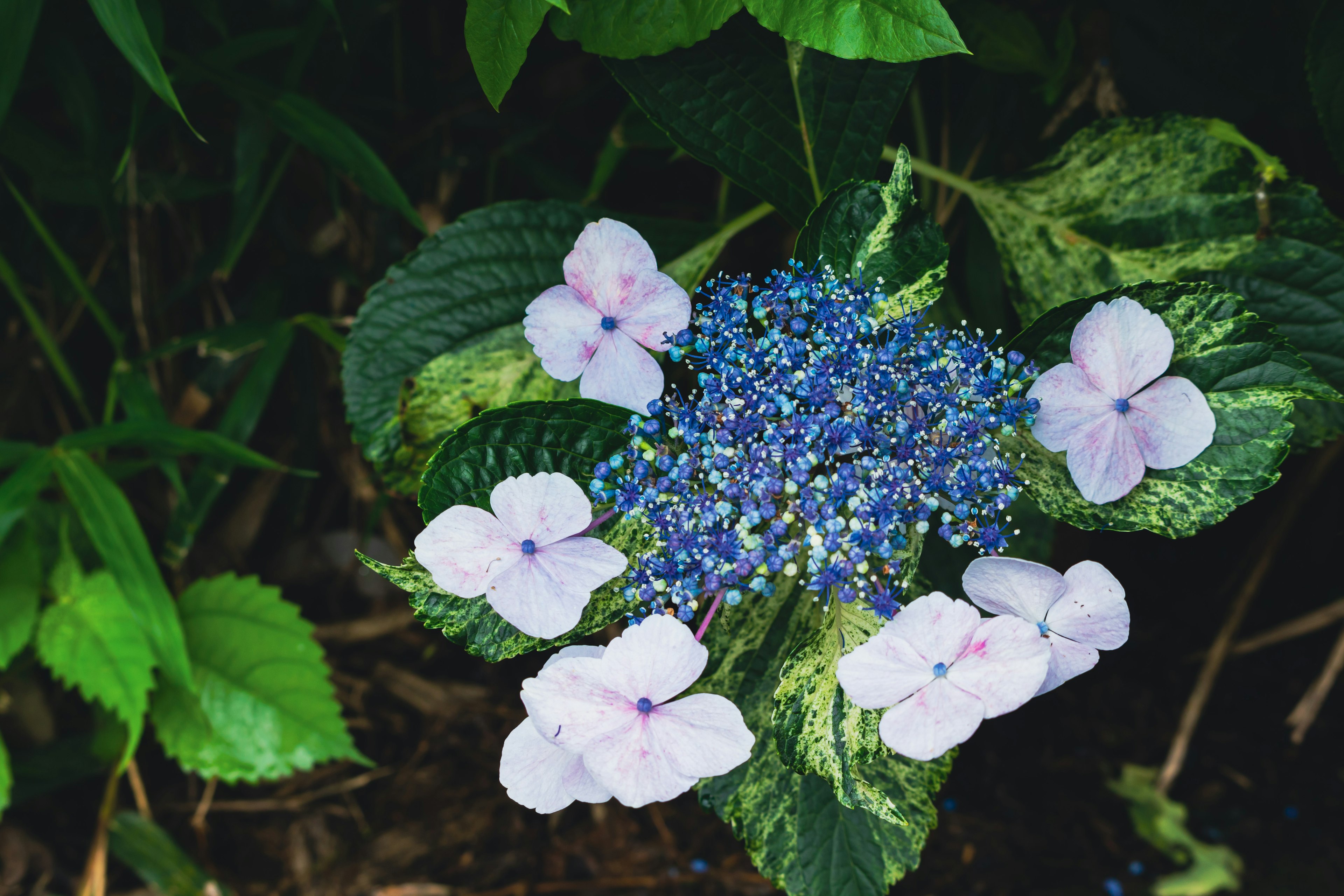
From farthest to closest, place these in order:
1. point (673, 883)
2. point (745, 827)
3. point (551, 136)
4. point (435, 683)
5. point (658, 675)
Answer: point (435, 683) → point (673, 883) → point (551, 136) → point (745, 827) → point (658, 675)

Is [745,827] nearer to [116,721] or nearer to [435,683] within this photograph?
[435,683]

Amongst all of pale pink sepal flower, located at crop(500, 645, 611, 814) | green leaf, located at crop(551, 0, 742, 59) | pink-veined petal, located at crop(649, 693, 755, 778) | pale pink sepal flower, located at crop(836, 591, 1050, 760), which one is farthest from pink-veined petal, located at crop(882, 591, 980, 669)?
green leaf, located at crop(551, 0, 742, 59)

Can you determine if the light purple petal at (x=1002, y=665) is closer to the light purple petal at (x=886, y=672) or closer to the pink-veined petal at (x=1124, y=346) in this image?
the light purple petal at (x=886, y=672)

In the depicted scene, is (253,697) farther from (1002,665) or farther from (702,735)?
(1002,665)

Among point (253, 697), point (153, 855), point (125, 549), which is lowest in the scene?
point (153, 855)

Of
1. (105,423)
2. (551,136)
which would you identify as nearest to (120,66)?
(105,423)

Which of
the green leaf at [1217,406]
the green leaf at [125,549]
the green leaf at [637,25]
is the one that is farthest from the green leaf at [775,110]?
the green leaf at [125,549]

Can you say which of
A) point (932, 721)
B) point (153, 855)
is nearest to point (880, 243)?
point (932, 721)

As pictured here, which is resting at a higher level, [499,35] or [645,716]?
[499,35]
